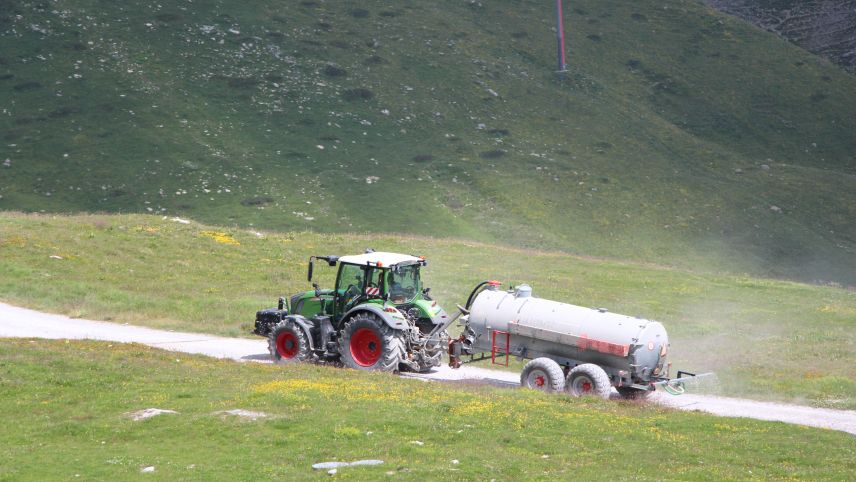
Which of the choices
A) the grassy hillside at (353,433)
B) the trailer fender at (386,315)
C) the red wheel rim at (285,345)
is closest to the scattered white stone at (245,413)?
the grassy hillside at (353,433)

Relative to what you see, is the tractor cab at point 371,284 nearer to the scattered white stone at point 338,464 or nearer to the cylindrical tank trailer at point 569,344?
the cylindrical tank trailer at point 569,344

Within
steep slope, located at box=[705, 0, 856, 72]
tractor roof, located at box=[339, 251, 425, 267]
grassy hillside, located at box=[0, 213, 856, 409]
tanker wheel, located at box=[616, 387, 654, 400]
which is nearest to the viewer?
tanker wheel, located at box=[616, 387, 654, 400]

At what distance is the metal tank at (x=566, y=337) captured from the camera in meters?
25.0

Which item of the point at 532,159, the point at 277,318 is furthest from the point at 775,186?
the point at 277,318

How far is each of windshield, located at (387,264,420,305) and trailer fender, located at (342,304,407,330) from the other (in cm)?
103

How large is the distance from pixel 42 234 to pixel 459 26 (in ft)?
283

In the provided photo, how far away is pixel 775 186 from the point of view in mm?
101000

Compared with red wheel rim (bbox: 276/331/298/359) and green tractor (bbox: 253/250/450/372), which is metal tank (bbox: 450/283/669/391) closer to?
green tractor (bbox: 253/250/450/372)

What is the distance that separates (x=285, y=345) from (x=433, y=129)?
76.6 metres

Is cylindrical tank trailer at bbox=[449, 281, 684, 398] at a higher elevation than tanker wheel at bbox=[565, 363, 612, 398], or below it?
higher

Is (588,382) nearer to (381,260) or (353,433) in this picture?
(381,260)

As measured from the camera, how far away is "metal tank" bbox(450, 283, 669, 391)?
82.1 feet

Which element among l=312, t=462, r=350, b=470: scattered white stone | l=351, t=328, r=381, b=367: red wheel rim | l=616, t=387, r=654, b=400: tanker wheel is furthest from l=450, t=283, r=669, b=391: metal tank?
l=312, t=462, r=350, b=470: scattered white stone

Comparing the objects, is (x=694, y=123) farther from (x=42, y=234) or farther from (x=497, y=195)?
(x=42, y=234)
